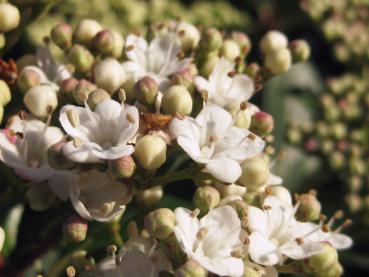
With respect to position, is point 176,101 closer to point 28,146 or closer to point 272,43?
point 28,146

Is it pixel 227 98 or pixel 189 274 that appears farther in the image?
pixel 227 98

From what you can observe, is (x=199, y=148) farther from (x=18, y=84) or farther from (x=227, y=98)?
(x=18, y=84)

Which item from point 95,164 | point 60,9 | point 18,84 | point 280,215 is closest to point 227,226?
point 280,215

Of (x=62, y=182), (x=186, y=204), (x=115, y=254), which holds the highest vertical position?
(x=62, y=182)

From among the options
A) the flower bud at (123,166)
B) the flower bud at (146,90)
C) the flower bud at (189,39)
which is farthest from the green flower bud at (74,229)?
the flower bud at (189,39)

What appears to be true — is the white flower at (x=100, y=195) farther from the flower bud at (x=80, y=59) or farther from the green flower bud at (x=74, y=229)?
the flower bud at (x=80, y=59)

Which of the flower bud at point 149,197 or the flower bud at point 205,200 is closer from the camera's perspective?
the flower bud at point 205,200
